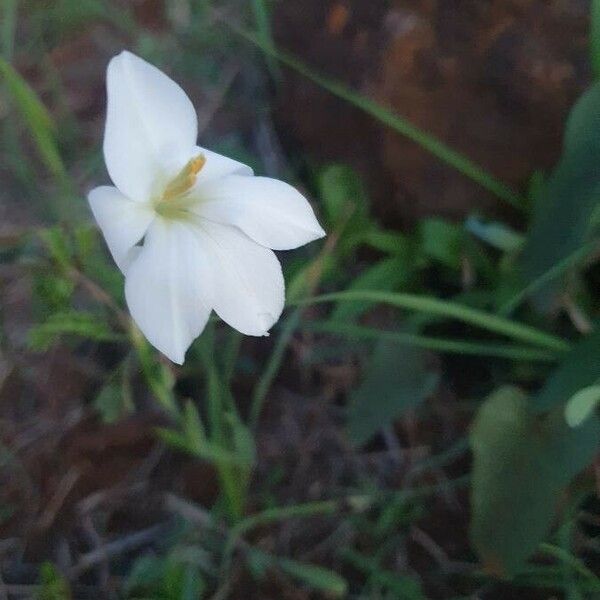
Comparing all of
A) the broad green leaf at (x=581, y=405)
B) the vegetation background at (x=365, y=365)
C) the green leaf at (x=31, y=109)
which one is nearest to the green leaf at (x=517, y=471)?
the vegetation background at (x=365, y=365)

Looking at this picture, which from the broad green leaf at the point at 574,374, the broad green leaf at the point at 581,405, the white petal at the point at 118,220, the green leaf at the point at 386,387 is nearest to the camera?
the white petal at the point at 118,220

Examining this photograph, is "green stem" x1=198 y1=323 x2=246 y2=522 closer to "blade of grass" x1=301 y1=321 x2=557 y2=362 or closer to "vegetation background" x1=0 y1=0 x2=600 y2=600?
"vegetation background" x1=0 y1=0 x2=600 y2=600

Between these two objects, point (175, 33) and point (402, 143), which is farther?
point (175, 33)

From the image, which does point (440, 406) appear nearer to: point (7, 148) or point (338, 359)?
point (338, 359)

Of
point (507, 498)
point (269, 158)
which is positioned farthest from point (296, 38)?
point (507, 498)

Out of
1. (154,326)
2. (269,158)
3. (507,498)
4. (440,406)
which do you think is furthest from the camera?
(269,158)

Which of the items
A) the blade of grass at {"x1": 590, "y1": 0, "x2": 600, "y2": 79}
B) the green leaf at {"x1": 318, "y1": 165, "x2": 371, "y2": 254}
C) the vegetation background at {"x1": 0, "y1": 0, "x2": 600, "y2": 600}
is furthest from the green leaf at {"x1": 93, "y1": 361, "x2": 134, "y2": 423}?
the blade of grass at {"x1": 590, "y1": 0, "x2": 600, "y2": 79}

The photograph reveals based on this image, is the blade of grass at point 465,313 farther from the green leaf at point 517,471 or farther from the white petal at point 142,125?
the white petal at point 142,125
